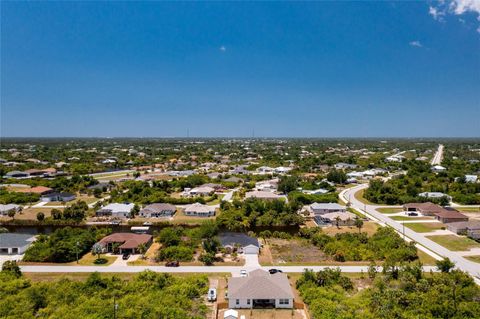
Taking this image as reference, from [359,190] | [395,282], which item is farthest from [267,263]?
[359,190]

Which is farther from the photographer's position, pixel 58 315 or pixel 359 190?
pixel 359 190

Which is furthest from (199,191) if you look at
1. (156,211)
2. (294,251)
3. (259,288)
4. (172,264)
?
(259,288)

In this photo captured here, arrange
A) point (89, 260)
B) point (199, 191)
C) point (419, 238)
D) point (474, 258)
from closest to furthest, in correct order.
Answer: point (89, 260) → point (474, 258) → point (419, 238) → point (199, 191)

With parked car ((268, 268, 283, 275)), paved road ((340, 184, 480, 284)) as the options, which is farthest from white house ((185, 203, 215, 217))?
paved road ((340, 184, 480, 284))

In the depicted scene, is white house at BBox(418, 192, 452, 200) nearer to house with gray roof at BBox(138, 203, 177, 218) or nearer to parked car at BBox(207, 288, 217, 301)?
house with gray roof at BBox(138, 203, 177, 218)

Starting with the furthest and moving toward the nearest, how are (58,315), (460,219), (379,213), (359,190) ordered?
(359,190)
(379,213)
(460,219)
(58,315)

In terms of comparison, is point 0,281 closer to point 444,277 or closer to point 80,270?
point 80,270

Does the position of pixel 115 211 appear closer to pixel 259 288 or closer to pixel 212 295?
pixel 212 295
